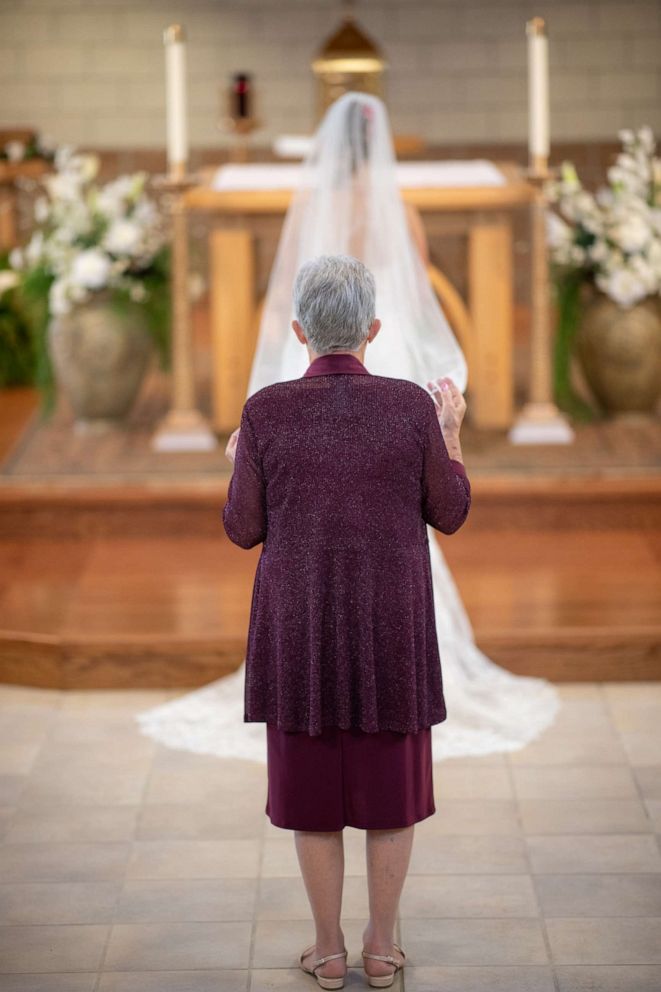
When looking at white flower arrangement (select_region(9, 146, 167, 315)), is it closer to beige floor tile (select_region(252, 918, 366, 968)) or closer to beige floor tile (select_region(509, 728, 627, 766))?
beige floor tile (select_region(509, 728, 627, 766))

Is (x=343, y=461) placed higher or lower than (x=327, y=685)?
higher

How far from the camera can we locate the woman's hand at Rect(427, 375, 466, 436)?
3.13m

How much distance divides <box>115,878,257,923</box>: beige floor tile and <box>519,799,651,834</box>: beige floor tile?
2.44ft

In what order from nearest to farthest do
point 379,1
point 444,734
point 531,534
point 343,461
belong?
point 343,461, point 444,734, point 531,534, point 379,1

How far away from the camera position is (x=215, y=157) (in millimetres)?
10172

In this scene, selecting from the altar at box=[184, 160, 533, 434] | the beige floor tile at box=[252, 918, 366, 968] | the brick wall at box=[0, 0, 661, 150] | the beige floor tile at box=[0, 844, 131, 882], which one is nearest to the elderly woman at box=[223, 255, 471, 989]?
the beige floor tile at box=[252, 918, 366, 968]

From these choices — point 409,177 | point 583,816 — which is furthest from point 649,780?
point 409,177

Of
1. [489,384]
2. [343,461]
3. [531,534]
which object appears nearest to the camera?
[343,461]

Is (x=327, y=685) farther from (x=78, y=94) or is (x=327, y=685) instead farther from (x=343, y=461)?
(x=78, y=94)

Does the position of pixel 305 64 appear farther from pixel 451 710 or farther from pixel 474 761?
pixel 474 761

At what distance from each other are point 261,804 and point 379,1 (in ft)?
23.0

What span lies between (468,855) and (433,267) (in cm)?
344

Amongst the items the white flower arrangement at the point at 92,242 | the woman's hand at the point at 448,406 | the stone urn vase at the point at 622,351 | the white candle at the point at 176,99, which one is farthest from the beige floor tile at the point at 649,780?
the white flower arrangement at the point at 92,242

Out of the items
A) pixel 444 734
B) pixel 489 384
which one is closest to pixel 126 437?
pixel 489 384
